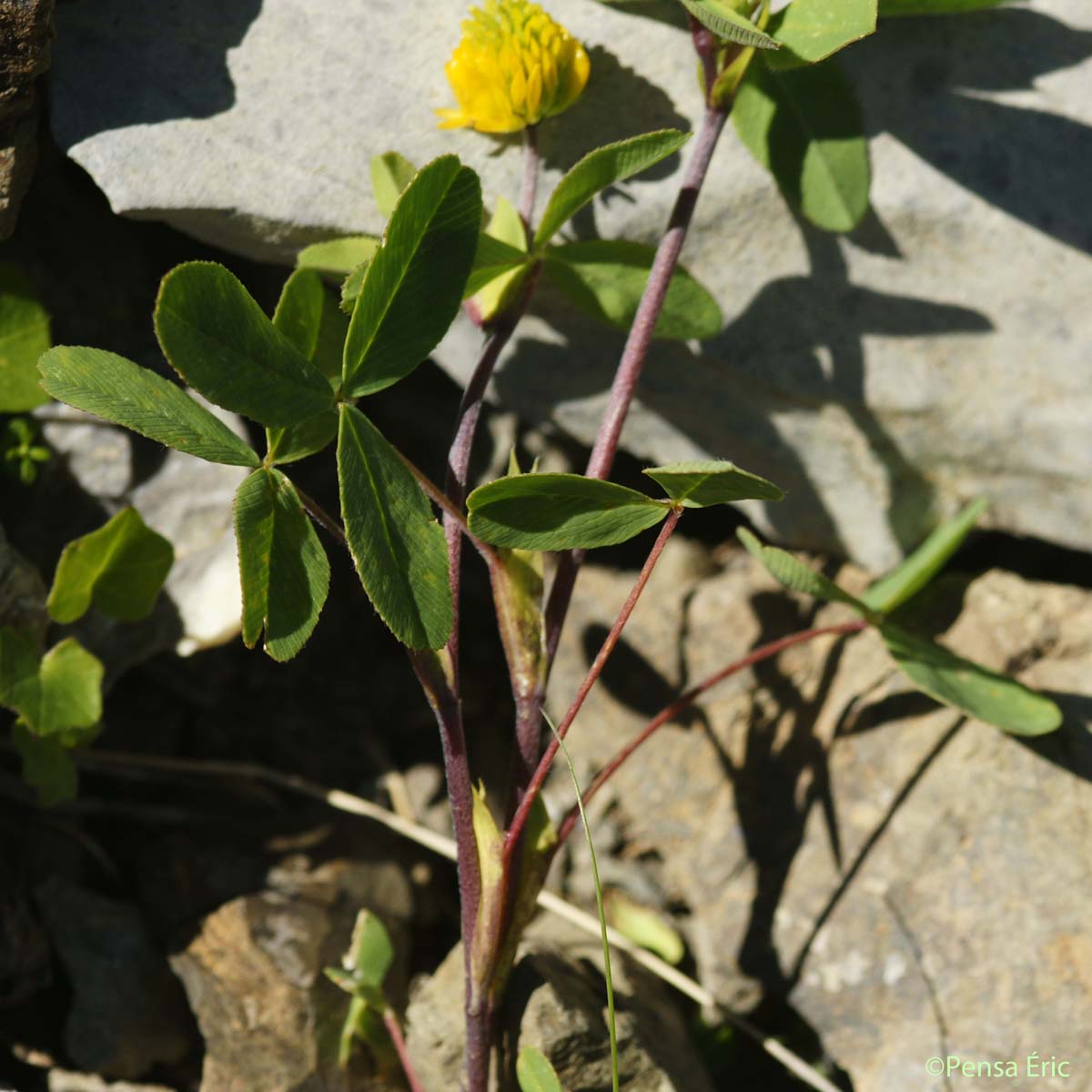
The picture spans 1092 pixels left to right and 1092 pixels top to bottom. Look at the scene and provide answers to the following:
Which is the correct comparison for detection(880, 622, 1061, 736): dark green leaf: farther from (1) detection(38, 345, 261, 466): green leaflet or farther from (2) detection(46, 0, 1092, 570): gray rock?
(1) detection(38, 345, 261, 466): green leaflet

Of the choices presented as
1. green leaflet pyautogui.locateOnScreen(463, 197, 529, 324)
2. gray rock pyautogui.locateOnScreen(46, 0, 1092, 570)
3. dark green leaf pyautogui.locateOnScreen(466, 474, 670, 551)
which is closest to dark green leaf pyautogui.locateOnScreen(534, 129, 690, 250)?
green leaflet pyautogui.locateOnScreen(463, 197, 529, 324)

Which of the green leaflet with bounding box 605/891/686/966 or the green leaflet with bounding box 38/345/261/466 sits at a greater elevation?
the green leaflet with bounding box 38/345/261/466

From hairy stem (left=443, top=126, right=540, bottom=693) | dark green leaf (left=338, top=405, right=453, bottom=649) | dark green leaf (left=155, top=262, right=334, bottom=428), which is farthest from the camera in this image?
hairy stem (left=443, top=126, right=540, bottom=693)

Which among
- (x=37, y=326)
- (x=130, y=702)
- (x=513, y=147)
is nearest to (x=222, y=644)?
(x=130, y=702)

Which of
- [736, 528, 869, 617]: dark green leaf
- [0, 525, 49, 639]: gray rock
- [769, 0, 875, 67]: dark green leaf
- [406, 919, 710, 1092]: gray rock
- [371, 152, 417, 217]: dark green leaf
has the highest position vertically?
[769, 0, 875, 67]: dark green leaf

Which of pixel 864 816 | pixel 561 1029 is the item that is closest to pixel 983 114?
pixel 864 816

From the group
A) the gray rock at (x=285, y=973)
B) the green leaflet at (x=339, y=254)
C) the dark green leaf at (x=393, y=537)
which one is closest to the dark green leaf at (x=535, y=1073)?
the gray rock at (x=285, y=973)

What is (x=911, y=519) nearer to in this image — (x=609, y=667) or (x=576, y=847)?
(x=609, y=667)

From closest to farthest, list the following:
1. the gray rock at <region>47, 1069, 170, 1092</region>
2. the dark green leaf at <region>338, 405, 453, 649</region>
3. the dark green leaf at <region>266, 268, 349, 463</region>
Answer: the dark green leaf at <region>338, 405, 453, 649</region>
the dark green leaf at <region>266, 268, 349, 463</region>
the gray rock at <region>47, 1069, 170, 1092</region>
